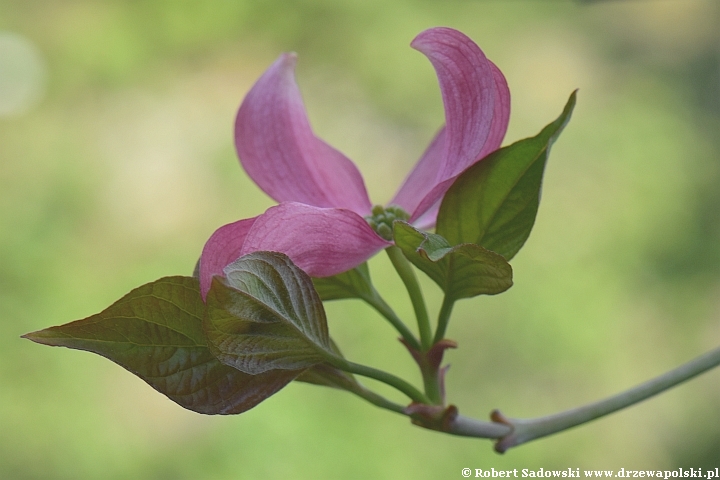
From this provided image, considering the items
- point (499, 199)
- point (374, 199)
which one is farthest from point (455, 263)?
point (374, 199)

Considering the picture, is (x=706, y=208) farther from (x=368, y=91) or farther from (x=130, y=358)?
(x=130, y=358)

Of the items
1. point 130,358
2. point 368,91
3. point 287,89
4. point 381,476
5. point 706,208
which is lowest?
point 381,476

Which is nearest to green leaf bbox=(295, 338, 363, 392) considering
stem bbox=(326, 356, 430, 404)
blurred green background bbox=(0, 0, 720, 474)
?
stem bbox=(326, 356, 430, 404)

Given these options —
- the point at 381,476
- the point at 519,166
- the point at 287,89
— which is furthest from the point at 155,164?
the point at 519,166

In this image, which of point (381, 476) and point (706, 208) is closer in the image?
point (381, 476)

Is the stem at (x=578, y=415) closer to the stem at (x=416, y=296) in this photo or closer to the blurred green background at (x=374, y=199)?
the stem at (x=416, y=296)

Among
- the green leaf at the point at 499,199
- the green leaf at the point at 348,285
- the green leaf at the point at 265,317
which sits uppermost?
the green leaf at the point at 499,199

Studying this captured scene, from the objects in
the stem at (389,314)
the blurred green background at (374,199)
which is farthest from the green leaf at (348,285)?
the blurred green background at (374,199)

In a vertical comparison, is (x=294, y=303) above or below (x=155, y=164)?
below
